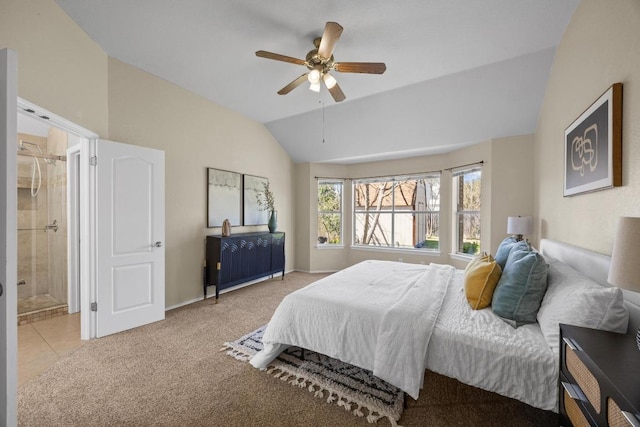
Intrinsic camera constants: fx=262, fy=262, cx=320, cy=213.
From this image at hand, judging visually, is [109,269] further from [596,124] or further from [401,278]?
[596,124]

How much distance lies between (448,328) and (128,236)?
3.16 meters

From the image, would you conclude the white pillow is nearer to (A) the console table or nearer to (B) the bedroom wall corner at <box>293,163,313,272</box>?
(A) the console table

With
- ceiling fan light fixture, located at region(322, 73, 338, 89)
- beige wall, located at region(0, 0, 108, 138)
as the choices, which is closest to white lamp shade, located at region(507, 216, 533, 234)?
ceiling fan light fixture, located at region(322, 73, 338, 89)

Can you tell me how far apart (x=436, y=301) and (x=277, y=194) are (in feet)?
12.8

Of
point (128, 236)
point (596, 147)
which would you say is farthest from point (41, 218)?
point (596, 147)

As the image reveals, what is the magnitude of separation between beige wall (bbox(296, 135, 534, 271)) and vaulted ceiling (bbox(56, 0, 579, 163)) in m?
0.30

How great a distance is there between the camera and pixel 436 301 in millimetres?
1956

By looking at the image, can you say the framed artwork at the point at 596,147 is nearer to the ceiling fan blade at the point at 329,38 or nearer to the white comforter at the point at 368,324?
the white comforter at the point at 368,324

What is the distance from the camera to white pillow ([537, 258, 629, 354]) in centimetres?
123

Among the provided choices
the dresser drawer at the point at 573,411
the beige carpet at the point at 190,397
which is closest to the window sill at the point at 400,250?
the beige carpet at the point at 190,397

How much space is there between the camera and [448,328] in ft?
5.32

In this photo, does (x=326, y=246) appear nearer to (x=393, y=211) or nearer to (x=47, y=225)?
(x=393, y=211)

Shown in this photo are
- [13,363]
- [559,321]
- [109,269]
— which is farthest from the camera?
[109,269]

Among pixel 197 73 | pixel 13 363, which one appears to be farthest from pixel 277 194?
pixel 13 363
